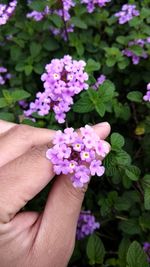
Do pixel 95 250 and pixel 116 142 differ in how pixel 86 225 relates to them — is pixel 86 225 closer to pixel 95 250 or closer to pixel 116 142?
pixel 95 250

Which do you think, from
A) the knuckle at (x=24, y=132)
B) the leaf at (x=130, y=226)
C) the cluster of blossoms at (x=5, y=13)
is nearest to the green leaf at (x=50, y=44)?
the cluster of blossoms at (x=5, y=13)

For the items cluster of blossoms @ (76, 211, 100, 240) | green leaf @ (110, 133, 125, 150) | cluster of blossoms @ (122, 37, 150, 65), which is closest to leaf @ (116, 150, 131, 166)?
green leaf @ (110, 133, 125, 150)

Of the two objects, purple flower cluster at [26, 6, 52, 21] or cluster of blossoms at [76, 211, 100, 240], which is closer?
cluster of blossoms at [76, 211, 100, 240]

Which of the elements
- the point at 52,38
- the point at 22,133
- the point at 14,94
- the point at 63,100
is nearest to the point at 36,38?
the point at 52,38

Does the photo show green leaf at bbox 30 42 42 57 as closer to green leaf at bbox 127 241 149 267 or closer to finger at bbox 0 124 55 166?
finger at bbox 0 124 55 166

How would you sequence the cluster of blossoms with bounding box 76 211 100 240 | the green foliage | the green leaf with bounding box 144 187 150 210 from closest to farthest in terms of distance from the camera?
the green leaf with bounding box 144 187 150 210
the green foliage
the cluster of blossoms with bounding box 76 211 100 240

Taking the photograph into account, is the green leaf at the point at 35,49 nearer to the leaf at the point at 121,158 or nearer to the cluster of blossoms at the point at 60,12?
the cluster of blossoms at the point at 60,12

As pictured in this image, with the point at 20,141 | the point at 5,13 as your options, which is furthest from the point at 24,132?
the point at 5,13
